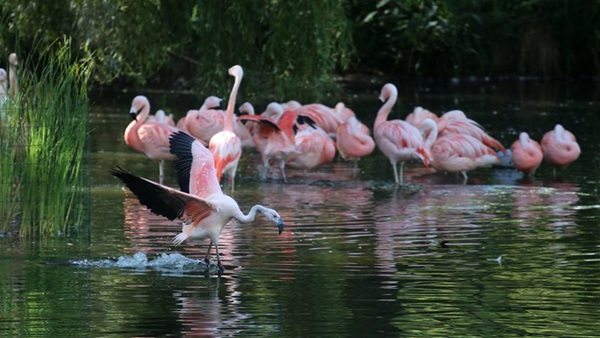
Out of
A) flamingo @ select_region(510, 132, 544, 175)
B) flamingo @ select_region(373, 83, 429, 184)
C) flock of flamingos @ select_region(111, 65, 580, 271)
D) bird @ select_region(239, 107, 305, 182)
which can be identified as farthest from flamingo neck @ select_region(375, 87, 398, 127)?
flamingo @ select_region(510, 132, 544, 175)

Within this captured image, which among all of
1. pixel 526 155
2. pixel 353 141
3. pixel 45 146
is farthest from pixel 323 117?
pixel 45 146

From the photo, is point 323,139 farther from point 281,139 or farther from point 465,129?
point 465,129

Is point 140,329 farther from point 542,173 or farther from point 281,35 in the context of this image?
point 281,35

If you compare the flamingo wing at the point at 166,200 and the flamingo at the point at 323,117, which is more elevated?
the flamingo at the point at 323,117

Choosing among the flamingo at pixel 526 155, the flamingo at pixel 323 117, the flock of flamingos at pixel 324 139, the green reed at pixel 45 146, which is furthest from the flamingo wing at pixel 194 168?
the flamingo at pixel 323 117

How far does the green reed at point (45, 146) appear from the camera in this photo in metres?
8.34

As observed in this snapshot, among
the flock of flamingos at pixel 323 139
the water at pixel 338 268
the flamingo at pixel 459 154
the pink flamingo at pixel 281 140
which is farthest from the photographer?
the flamingo at pixel 459 154

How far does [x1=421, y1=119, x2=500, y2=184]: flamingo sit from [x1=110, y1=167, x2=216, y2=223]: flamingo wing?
544 centimetres

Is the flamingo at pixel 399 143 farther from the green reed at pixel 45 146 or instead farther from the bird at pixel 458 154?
the green reed at pixel 45 146

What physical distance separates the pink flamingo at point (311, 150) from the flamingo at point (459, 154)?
39.9 inches

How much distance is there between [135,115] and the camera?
42.1 ft

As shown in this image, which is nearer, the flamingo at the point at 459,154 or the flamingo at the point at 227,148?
the flamingo at the point at 227,148

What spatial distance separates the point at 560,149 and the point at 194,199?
6.69m

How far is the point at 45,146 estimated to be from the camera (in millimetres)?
8359
